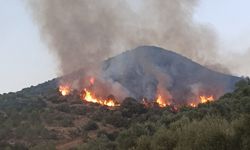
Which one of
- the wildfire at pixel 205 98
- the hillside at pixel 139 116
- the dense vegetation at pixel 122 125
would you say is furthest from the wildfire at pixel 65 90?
the wildfire at pixel 205 98

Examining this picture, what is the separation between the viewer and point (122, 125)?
8306 cm

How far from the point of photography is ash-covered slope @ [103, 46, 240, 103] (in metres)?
125

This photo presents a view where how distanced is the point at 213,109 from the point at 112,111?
109 ft

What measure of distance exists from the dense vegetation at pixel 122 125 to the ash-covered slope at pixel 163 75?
22420mm

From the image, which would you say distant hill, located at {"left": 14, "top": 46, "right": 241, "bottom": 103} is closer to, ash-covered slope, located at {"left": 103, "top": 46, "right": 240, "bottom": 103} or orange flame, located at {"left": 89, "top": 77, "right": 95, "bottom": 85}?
Answer: ash-covered slope, located at {"left": 103, "top": 46, "right": 240, "bottom": 103}

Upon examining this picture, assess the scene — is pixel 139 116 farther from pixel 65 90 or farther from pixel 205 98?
pixel 205 98

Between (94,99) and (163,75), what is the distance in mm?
29496

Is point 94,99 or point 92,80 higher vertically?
point 92,80

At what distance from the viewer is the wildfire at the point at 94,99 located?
104m

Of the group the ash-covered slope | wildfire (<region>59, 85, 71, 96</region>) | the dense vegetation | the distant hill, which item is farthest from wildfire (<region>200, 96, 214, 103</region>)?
wildfire (<region>59, 85, 71, 96</region>)

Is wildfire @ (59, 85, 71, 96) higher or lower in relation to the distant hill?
lower

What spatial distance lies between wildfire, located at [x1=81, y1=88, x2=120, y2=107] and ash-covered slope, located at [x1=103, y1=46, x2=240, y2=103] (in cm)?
1414

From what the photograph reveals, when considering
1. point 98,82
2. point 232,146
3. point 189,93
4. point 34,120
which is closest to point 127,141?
point 232,146

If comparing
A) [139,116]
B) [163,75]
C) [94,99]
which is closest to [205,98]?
[163,75]
